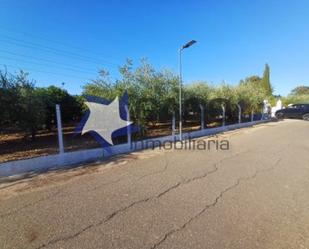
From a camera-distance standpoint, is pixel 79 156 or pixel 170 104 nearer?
pixel 79 156

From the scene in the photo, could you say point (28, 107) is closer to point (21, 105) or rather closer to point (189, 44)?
point (21, 105)

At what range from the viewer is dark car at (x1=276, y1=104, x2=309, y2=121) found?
73.5 feet

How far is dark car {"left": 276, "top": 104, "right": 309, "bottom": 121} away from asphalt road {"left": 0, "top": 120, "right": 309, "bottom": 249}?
2021 cm

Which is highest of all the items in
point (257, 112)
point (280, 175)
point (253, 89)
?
point (253, 89)

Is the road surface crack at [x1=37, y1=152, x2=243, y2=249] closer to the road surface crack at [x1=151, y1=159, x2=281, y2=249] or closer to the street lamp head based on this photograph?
the road surface crack at [x1=151, y1=159, x2=281, y2=249]

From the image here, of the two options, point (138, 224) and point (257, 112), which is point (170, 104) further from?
point (257, 112)

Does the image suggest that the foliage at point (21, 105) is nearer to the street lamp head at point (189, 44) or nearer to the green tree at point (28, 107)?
the green tree at point (28, 107)

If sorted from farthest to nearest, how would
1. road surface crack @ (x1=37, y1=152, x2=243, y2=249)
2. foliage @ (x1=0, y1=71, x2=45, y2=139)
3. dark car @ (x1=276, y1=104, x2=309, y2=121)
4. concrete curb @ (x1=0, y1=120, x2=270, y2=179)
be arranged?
dark car @ (x1=276, y1=104, x2=309, y2=121)
foliage @ (x1=0, y1=71, x2=45, y2=139)
concrete curb @ (x1=0, y1=120, x2=270, y2=179)
road surface crack @ (x1=37, y1=152, x2=243, y2=249)

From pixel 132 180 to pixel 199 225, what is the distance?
216 cm

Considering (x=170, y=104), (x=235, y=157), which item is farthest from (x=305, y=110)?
(x=235, y=157)

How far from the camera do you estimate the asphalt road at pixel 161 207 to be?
2.69 m

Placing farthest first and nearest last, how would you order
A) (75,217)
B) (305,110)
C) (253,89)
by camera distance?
(305,110), (253,89), (75,217)

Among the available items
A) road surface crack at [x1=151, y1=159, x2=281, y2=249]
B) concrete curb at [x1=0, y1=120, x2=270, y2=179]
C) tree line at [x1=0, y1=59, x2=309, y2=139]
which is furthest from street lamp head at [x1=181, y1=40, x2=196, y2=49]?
road surface crack at [x1=151, y1=159, x2=281, y2=249]

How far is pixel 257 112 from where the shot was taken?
841 inches
